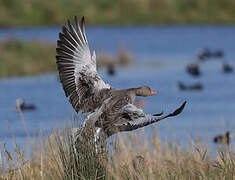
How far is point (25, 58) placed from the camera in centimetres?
2641

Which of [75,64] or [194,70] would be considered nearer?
[75,64]

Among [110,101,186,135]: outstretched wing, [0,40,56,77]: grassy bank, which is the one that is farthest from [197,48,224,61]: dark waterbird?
[110,101,186,135]: outstretched wing

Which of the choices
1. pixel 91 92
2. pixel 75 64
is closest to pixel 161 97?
pixel 75 64

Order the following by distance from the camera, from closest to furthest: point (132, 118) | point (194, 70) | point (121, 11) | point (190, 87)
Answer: point (132, 118)
point (190, 87)
point (194, 70)
point (121, 11)

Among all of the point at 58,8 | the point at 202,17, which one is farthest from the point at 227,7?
the point at 58,8

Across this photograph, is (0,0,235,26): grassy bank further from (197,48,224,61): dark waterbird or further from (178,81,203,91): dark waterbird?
(178,81,203,91): dark waterbird

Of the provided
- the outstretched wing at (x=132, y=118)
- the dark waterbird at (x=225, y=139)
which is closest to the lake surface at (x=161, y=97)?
the dark waterbird at (x=225, y=139)

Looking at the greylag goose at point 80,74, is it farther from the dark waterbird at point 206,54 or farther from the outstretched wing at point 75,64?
the dark waterbird at point 206,54

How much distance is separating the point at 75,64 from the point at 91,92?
0.57 m

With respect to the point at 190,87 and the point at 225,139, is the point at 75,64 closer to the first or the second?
the point at 225,139

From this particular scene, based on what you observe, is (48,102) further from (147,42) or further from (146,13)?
(146,13)

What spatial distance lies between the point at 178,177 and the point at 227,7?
5766 cm

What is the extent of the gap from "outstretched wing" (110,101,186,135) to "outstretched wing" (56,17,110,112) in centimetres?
100

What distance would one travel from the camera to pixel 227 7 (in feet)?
208
